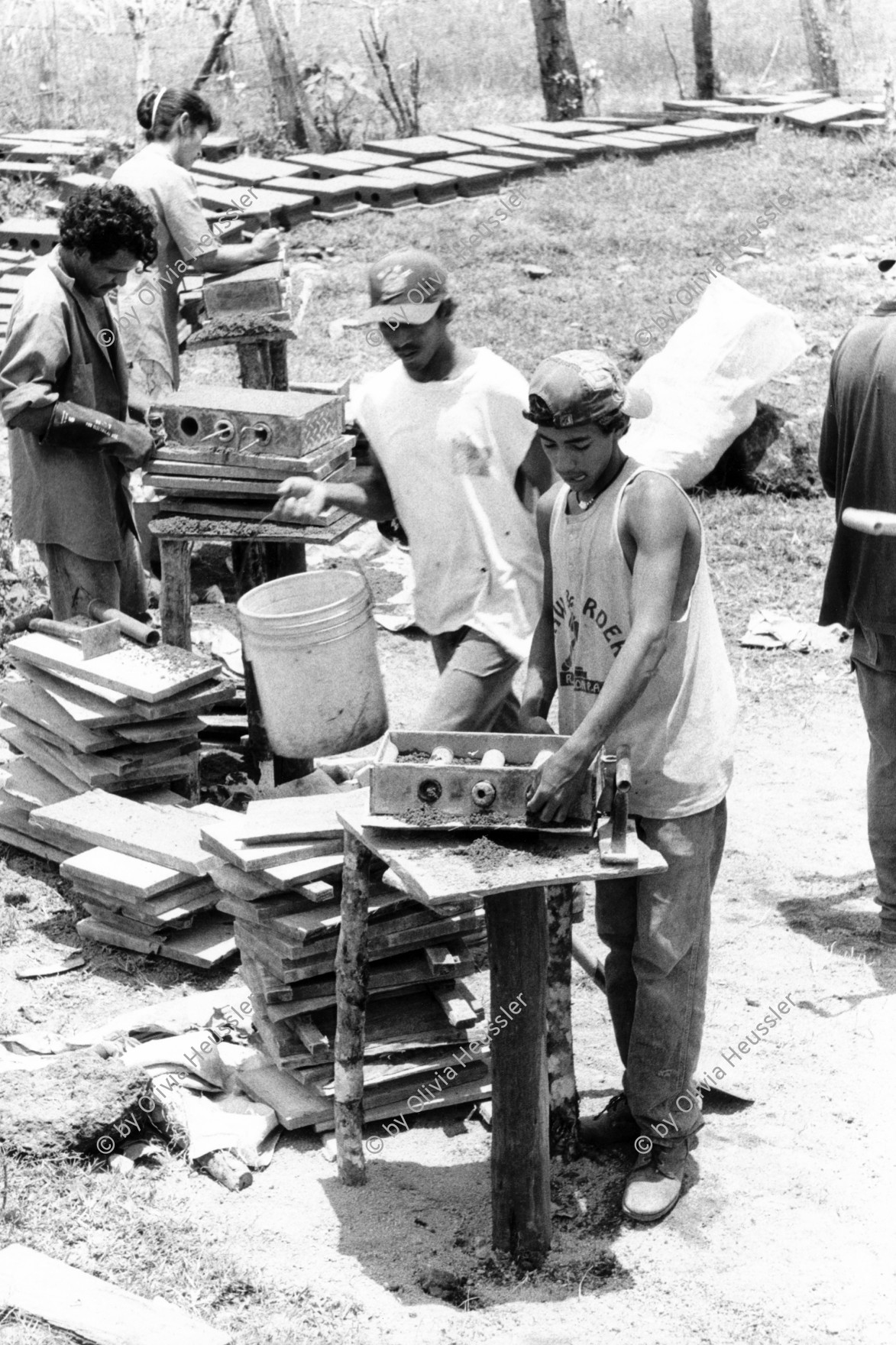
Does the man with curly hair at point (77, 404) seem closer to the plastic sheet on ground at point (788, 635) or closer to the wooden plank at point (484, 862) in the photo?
the wooden plank at point (484, 862)

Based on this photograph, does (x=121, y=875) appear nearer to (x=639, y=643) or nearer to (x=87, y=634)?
(x=87, y=634)

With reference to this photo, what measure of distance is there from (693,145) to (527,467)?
1250cm

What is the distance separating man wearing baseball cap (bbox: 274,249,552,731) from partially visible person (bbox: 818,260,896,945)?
102 cm

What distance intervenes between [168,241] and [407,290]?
331cm

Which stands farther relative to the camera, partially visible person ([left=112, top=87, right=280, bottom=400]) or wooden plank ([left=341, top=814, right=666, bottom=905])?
partially visible person ([left=112, top=87, right=280, bottom=400])

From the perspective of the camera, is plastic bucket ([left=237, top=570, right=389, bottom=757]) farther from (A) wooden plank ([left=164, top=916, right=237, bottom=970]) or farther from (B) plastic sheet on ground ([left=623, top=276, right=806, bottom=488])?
(B) plastic sheet on ground ([left=623, top=276, right=806, bottom=488])

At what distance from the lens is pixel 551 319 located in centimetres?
1111

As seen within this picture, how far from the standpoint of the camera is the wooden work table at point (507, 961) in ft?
10.7

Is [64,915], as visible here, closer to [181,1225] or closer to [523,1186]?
[181,1225]

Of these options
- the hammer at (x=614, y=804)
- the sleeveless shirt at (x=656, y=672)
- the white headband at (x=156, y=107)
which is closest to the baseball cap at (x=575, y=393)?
the sleeveless shirt at (x=656, y=672)

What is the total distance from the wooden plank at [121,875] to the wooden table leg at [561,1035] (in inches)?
58.1

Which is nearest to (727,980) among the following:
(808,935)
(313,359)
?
(808,935)

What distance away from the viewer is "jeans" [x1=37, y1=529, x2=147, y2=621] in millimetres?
5844

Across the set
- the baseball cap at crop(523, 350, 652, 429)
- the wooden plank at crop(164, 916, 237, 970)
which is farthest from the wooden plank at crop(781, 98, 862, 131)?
the baseball cap at crop(523, 350, 652, 429)
